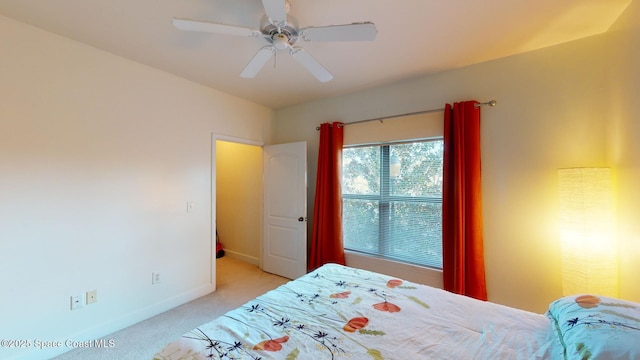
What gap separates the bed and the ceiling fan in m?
1.56

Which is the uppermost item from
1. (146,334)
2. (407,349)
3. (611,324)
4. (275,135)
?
(275,135)

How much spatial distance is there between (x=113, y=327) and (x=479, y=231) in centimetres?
347

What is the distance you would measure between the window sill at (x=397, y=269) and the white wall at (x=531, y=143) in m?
0.49

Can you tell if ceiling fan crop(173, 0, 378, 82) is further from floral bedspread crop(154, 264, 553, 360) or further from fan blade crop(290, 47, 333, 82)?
floral bedspread crop(154, 264, 553, 360)

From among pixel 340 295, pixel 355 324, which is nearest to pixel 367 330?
pixel 355 324

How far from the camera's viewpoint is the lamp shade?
1733mm

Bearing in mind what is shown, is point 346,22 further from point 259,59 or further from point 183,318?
point 183,318

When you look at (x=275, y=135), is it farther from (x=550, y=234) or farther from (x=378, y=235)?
(x=550, y=234)

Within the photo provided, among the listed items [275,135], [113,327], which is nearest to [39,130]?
[113,327]

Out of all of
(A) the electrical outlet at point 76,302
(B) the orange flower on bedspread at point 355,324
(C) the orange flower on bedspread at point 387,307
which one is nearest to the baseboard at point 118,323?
(A) the electrical outlet at point 76,302

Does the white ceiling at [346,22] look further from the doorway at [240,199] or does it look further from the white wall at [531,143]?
the doorway at [240,199]

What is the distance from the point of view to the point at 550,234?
2.13 metres

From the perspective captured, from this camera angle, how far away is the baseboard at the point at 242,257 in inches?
160

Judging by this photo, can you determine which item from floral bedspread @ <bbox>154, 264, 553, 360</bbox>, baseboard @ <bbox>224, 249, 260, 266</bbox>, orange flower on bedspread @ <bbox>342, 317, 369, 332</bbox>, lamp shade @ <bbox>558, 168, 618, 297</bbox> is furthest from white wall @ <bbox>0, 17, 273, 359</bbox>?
lamp shade @ <bbox>558, 168, 618, 297</bbox>
